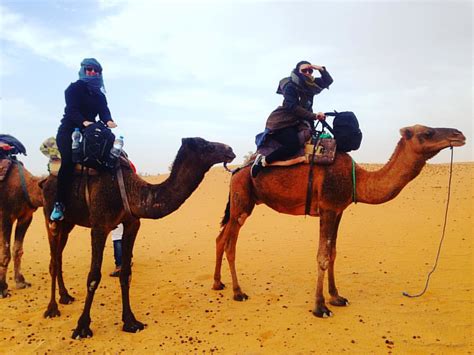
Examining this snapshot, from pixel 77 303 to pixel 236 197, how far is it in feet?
9.95

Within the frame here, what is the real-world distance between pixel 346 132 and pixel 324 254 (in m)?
1.77

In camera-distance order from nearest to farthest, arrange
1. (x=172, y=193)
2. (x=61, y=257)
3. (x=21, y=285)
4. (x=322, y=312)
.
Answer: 1. (x=172, y=193)
2. (x=322, y=312)
3. (x=61, y=257)
4. (x=21, y=285)

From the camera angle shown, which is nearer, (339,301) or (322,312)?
(322,312)

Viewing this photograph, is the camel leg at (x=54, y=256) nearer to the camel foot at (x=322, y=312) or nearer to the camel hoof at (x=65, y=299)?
the camel hoof at (x=65, y=299)

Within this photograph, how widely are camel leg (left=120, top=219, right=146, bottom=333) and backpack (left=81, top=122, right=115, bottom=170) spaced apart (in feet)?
3.13

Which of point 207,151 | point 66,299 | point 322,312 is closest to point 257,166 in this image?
point 207,151

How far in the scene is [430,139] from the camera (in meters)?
5.20

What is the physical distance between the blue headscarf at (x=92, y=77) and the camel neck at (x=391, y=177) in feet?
12.7

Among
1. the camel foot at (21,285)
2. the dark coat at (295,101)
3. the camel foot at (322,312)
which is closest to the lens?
the camel foot at (322,312)

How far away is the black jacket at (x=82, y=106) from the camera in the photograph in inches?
212

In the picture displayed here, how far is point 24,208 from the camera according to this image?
7176mm

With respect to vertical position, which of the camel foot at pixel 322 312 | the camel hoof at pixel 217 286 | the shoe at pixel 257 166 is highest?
the shoe at pixel 257 166

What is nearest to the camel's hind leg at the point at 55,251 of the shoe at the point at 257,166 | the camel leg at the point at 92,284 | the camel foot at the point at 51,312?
the camel foot at the point at 51,312

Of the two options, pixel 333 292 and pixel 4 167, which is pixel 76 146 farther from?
pixel 333 292
